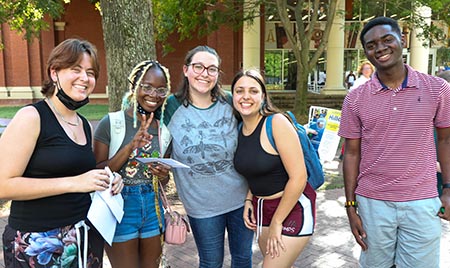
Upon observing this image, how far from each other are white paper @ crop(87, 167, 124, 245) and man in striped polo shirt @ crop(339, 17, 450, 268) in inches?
64.9

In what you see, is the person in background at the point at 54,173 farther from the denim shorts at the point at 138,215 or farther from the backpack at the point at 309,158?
the backpack at the point at 309,158

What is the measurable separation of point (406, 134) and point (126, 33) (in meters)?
3.70

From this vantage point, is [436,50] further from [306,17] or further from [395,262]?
[395,262]

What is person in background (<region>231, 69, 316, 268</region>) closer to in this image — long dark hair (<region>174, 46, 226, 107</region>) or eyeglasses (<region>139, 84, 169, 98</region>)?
long dark hair (<region>174, 46, 226, 107</region>)

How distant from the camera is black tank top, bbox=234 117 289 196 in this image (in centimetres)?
271

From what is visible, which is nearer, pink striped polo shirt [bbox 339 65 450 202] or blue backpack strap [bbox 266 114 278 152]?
pink striped polo shirt [bbox 339 65 450 202]

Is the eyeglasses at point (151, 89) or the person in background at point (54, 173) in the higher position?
the eyeglasses at point (151, 89)

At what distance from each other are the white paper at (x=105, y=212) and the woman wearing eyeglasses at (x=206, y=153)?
0.63 metres

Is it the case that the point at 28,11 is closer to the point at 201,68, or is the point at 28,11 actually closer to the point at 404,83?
the point at 201,68

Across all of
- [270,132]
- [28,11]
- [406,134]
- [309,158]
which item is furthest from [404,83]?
[28,11]

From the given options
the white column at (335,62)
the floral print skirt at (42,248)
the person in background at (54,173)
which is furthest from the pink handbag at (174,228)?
the white column at (335,62)

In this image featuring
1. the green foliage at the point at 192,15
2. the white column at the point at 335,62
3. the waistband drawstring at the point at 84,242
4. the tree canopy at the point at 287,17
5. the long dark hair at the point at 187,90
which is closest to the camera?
the waistband drawstring at the point at 84,242

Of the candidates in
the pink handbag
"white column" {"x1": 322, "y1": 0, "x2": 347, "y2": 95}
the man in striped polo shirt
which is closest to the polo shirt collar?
the man in striped polo shirt

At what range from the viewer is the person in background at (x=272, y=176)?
8.69ft
